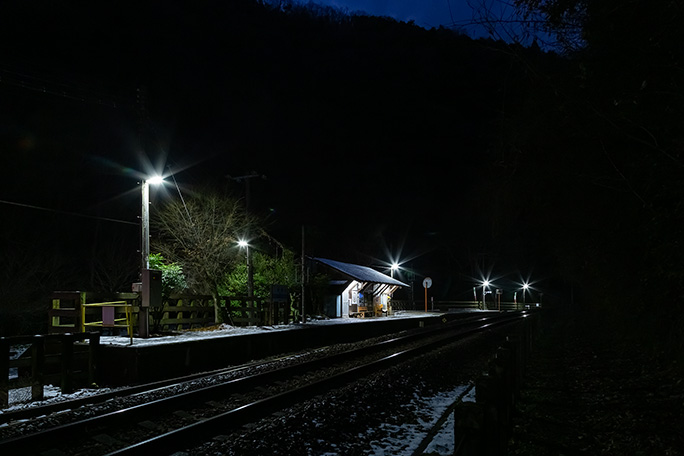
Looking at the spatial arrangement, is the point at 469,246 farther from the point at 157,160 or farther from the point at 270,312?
the point at 157,160

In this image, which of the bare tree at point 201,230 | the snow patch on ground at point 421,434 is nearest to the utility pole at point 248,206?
the bare tree at point 201,230

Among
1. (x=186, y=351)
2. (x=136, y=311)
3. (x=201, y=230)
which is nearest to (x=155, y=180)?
(x=136, y=311)

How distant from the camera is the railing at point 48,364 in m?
8.34

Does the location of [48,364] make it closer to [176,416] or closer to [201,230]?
[176,416]

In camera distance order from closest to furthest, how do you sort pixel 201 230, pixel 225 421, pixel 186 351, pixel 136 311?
pixel 225 421 < pixel 186 351 < pixel 136 311 < pixel 201 230

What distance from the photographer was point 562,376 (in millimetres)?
10383

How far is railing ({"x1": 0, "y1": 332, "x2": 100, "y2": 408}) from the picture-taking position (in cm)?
834

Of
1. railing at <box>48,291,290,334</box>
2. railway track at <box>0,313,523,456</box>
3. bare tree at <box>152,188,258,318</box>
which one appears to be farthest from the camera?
bare tree at <box>152,188,258,318</box>

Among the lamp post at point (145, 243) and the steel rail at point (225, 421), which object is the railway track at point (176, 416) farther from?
the lamp post at point (145, 243)

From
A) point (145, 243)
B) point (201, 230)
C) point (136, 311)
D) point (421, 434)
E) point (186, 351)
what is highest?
point (201, 230)

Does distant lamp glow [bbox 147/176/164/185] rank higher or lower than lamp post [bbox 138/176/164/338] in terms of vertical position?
higher

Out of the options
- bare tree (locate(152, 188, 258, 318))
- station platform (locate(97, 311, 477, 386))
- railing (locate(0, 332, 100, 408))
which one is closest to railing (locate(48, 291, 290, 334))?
station platform (locate(97, 311, 477, 386))

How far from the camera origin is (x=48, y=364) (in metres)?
9.52

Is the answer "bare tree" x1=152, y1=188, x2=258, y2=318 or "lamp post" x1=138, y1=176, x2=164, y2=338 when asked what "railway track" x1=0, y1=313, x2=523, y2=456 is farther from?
"bare tree" x1=152, y1=188, x2=258, y2=318
